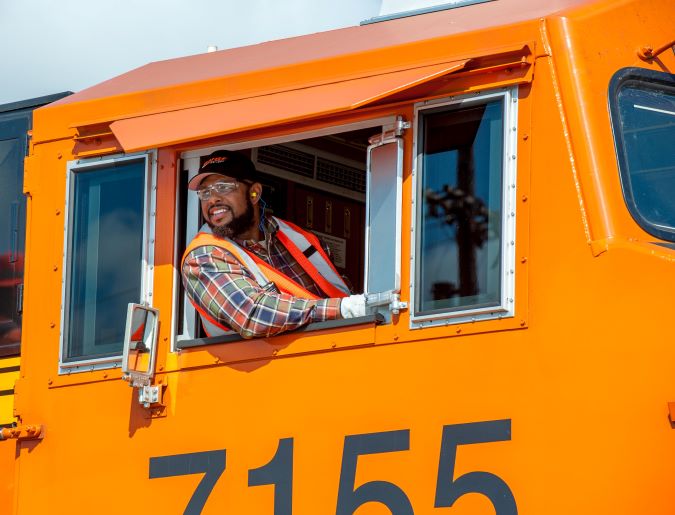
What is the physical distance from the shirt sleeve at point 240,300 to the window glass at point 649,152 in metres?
1.36

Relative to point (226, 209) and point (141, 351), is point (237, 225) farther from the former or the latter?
point (141, 351)

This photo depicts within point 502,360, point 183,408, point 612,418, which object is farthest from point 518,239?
point 183,408

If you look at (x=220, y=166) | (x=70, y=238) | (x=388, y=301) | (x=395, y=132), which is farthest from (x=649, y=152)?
(x=70, y=238)

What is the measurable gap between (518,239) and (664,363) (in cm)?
81

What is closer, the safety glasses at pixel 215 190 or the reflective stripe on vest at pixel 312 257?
the safety glasses at pixel 215 190

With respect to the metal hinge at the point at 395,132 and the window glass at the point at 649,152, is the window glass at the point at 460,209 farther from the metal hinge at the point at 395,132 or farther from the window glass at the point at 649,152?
the window glass at the point at 649,152

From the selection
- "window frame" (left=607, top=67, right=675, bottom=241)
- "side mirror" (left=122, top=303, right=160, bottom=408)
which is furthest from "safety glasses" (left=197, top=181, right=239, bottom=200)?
"window frame" (left=607, top=67, right=675, bottom=241)

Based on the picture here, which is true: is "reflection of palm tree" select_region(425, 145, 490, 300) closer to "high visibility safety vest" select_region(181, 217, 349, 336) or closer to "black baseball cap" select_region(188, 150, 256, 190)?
A: "high visibility safety vest" select_region(181, 217, 349, 336)

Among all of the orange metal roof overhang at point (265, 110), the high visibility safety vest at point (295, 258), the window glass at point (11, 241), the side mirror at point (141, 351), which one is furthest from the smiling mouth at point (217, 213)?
the window glass at point (11, 241)

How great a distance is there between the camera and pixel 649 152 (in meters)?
5.65

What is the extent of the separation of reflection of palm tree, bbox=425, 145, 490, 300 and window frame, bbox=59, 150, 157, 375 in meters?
1.41

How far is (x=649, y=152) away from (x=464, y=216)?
2.54 ft

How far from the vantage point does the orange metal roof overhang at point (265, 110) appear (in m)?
5.88

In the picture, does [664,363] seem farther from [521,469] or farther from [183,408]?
[183,408]
